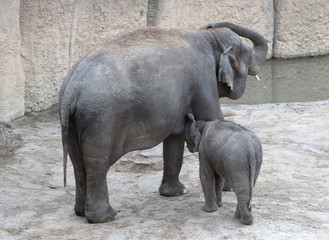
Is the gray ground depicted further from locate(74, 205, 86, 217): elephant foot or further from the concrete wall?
the concrete wall

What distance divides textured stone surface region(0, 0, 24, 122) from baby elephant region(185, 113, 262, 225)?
3470mm

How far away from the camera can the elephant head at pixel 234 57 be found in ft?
18.7

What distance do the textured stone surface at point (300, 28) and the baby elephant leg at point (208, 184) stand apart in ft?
25.6

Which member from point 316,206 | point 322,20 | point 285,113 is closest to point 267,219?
point 316,206

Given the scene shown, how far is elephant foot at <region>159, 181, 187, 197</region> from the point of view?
19.6 ft

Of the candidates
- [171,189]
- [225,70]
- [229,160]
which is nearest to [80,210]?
[171,189]

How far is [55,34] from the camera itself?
29.3 feet

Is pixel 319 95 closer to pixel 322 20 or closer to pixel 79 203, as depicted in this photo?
pixel 322 20

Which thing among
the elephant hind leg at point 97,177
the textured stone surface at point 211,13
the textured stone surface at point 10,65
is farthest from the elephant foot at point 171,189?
the textured stone surface at point 211,13

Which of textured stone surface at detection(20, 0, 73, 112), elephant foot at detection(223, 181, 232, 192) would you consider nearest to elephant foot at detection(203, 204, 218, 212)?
elephant foot at detection(223, 181, 232, 192)

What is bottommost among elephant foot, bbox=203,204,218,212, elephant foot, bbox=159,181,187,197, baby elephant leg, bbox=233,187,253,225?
elephant foot, bbox=159,181,187,197

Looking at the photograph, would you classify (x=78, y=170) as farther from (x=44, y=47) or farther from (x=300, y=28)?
(x=300, y=28)

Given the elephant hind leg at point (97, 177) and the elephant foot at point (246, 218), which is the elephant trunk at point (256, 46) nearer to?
the elephant foot at point (246, 218)

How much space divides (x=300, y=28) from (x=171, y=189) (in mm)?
7568
